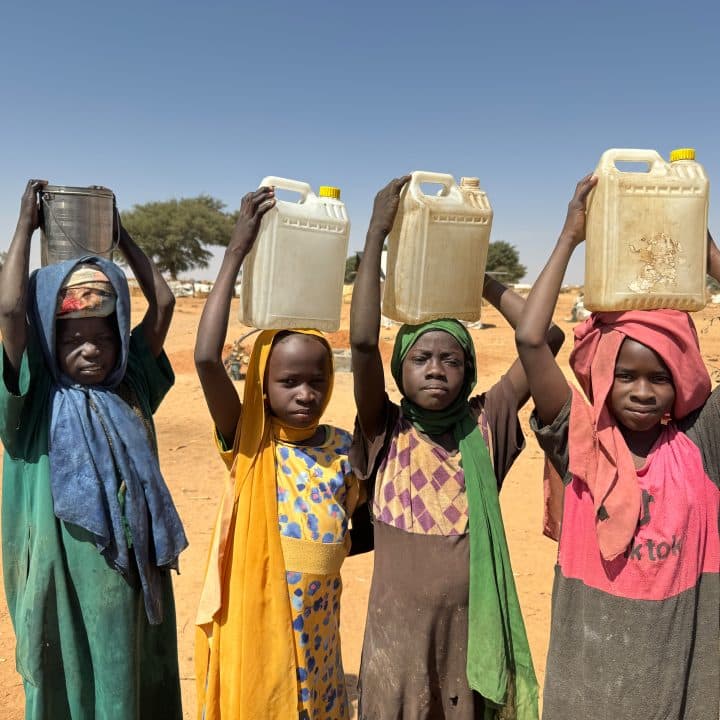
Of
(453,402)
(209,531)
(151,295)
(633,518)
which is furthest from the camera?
(209,531)

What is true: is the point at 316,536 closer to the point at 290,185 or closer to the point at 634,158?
the point at 290,185

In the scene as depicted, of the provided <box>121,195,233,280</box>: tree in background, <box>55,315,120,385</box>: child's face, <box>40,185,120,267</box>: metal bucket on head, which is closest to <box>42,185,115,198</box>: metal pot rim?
<box>40,185,120,267</box>: metal bucket on head

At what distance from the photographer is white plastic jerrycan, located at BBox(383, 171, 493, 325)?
2182 mm

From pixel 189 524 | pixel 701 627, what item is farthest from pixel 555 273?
pixel 189 524

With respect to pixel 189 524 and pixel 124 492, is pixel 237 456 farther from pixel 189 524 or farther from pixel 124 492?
pixel 189 524

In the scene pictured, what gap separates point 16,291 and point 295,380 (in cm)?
90

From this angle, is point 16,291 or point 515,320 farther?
point 515,320

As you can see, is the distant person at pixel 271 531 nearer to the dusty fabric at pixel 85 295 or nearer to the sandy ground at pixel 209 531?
the dusty fabric at pixel 85 295

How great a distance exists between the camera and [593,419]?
198 cm

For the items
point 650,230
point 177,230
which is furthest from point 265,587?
point 177,230

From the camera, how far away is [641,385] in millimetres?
1919

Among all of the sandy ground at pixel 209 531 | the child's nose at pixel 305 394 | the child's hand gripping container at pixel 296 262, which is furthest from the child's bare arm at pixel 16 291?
the sandy ground at pixel 209 531

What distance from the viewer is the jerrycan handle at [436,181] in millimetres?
2143

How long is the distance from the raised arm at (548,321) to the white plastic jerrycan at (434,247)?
12.8 inches
